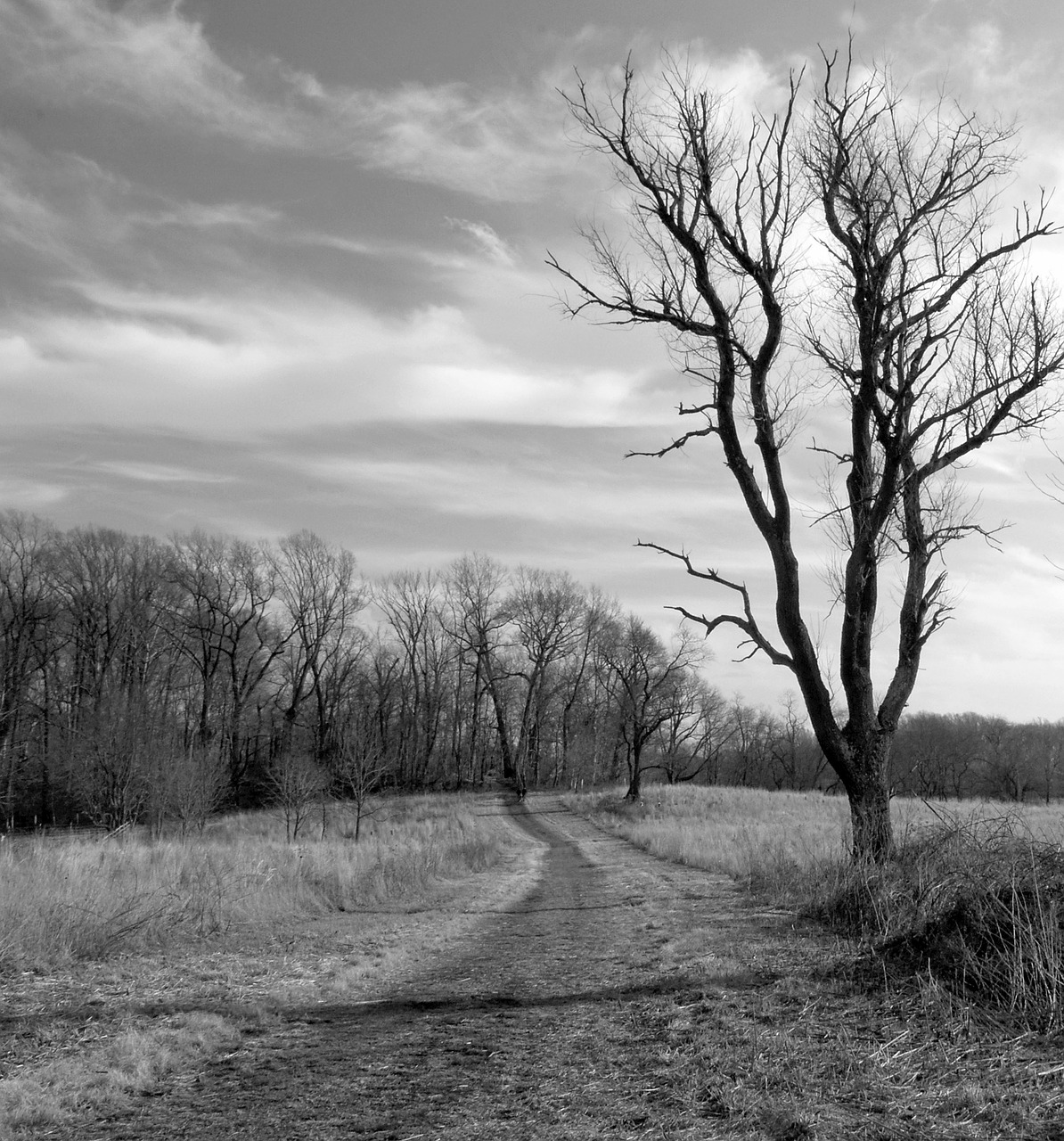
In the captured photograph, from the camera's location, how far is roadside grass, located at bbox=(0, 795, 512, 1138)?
181 inches

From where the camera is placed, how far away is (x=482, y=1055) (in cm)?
469

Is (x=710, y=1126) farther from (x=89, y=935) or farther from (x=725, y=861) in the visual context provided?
(x=725, y=861)

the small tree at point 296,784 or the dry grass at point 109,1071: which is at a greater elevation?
the dry grass at point 109,1071

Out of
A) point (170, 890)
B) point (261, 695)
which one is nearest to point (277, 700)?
point (261, 695)

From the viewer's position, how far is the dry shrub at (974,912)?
4.82m

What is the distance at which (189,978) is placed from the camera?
6.71m

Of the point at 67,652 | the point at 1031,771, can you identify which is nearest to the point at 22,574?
the point at 67,652

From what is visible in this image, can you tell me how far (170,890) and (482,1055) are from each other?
598 centimetres

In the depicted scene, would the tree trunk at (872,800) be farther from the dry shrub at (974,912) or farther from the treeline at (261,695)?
the treeline at (261,695)

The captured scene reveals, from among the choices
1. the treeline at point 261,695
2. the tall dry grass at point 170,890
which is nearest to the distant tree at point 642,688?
the treeline at point 261,695

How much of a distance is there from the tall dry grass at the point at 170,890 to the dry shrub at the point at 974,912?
20.0 feet

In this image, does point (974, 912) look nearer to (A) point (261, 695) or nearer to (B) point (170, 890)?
(B) point (170, 890)

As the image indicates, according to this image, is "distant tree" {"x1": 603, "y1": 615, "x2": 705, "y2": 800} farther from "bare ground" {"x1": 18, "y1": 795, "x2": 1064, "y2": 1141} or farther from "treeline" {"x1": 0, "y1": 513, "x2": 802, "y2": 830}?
"bare ground" {"x1": 18, "y1": 795, "x2": 1064, "y2": 1141}

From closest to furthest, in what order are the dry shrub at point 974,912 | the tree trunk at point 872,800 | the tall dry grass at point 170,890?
the dry shrub at point 974,912
the tall dry grass at point 170,890
the tree trunk at point 872,800
